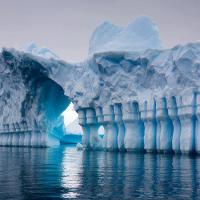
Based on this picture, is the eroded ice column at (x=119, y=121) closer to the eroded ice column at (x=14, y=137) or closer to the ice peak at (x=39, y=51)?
the eroded ice column at (x=14, y=137)

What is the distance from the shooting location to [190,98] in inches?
1065

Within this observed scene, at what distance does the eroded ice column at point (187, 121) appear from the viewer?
2709 cm

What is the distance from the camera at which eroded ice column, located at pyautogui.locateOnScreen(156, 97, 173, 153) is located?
2984cm

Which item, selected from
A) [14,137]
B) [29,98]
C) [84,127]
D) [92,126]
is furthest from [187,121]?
[14,137]

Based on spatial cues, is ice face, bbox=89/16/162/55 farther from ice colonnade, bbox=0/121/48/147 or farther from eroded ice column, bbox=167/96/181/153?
ice colonnade, bbox=0/121/48/147

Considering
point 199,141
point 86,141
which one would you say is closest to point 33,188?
point 199,141

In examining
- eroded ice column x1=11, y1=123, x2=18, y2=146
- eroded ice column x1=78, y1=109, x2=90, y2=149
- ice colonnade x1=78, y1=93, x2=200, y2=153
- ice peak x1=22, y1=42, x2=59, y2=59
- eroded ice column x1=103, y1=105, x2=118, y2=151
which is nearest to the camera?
ice colonnade x1=78, y1=93, x2=200, y2=153

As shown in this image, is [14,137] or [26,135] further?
[14,137]

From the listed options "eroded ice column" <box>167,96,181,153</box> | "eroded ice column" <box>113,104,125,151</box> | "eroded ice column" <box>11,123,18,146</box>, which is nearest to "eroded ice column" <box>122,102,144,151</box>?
"eroded ice column" <box>113,104,125,151</box>

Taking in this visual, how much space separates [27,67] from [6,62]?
14.2 ft

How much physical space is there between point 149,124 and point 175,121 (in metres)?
3.04

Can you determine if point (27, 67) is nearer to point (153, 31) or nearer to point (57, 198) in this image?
point (153, 31)

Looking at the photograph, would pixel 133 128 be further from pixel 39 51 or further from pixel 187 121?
pixel 39 51

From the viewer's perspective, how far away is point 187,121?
28219 mm
